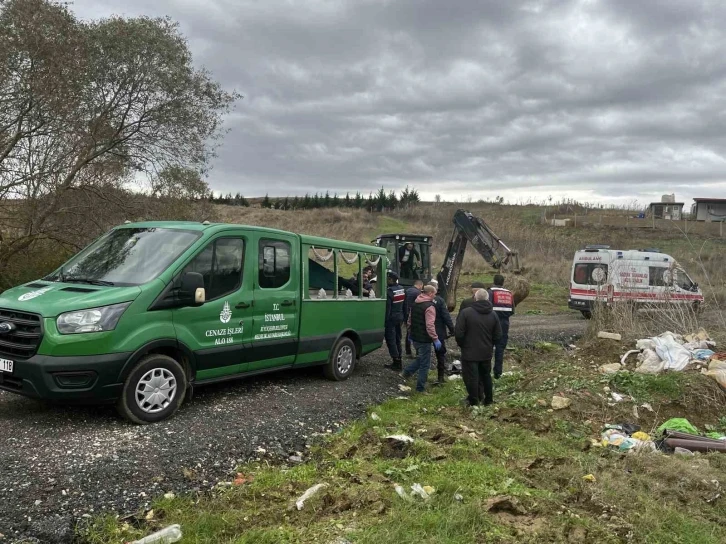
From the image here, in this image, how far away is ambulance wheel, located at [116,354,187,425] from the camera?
5660mm

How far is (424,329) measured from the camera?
357 inches

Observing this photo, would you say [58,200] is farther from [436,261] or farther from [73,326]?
[436,261]

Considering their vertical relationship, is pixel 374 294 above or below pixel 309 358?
above

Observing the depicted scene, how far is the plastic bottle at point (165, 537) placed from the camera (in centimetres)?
386

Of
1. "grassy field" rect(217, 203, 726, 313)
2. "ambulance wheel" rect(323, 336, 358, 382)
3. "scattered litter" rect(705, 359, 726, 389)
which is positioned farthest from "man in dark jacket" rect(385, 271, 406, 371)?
"grassy field" rect(217, 203, 726, 313)

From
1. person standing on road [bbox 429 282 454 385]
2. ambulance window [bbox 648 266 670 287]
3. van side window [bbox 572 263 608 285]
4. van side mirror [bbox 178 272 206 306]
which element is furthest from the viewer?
van side window [bbox 572 263 608 285]

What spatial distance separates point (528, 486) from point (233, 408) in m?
3.41

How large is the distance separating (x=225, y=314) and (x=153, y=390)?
1227 mm

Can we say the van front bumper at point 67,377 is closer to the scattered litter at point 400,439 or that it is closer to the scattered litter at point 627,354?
the scattered litter at point 400,439

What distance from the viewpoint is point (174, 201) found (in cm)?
1888

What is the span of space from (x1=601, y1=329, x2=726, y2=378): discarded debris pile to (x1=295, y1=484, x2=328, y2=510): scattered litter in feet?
21.6

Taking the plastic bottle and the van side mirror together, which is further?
the van side mirror

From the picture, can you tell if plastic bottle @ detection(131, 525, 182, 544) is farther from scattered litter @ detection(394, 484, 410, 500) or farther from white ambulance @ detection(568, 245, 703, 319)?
white ambulance @ detection(568, 245, 703, 319)

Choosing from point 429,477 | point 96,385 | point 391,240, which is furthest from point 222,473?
point 391,240
